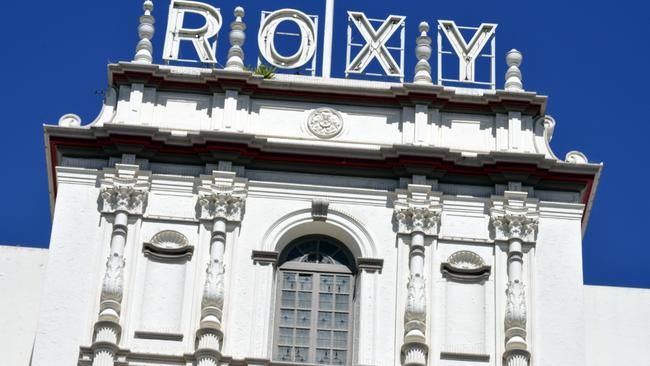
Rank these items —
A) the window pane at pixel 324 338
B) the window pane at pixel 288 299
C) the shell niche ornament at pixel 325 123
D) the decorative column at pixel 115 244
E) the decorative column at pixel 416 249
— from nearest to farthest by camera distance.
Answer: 1. the decorative column at pixel 115 244
2. the decorative column at pixel 416 249
3. the window pane at pixel 324 338
4. the window pane at pixel 288 299
5. the shell niche ornament at pixel 325 123

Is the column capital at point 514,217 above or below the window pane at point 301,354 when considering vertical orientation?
above

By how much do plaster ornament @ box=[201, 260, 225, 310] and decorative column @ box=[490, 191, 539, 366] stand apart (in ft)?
22.7


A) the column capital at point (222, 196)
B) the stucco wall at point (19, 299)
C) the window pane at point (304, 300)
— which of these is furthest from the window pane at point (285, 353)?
the stucco wall at point (19, 299)

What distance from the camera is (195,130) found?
177 ft

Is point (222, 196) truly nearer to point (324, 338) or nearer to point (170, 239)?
point (170, 239)

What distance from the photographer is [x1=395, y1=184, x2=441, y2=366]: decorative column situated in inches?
1978

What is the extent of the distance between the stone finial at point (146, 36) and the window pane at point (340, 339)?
9.11 meters

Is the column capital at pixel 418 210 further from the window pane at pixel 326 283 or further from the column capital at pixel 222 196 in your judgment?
the column capital at pixel 222 196

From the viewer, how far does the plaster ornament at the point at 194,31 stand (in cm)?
5628

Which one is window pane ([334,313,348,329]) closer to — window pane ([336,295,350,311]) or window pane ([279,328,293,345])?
window pane ([336,295,350,311])

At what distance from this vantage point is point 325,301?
2058 inches

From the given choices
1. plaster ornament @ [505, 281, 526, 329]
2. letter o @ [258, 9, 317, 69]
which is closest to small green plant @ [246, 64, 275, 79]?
letter o @ [258, 9, 317, 69]

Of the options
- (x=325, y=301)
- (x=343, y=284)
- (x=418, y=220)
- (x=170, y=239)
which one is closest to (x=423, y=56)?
(x=418, y=220)

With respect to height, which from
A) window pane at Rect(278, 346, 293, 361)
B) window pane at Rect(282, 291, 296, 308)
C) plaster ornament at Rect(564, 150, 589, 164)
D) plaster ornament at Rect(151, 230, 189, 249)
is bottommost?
window pane at Rect(278, 346, 293, 361)
